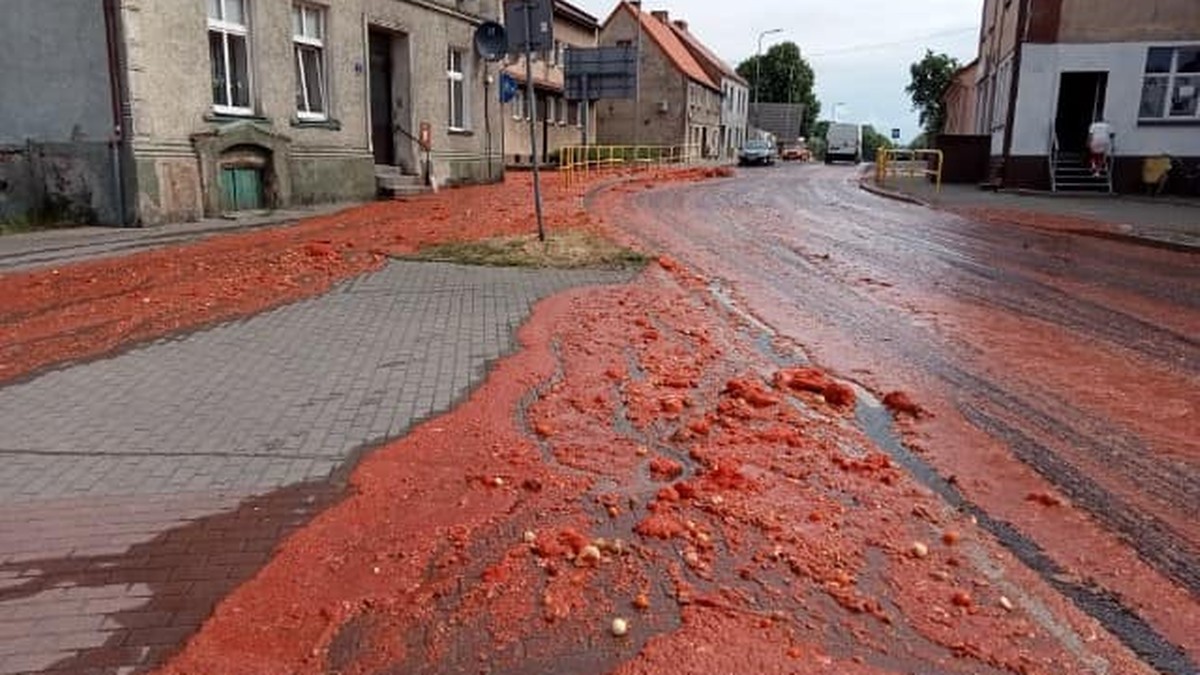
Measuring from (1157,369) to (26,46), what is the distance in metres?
16.1

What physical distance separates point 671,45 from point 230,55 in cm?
5419

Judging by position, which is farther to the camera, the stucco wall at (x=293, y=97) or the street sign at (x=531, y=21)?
the stucco wall at (x=293, y=97)

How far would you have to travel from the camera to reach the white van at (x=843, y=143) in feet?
224

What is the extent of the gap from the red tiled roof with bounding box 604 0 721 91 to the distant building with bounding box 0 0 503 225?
40914 mm

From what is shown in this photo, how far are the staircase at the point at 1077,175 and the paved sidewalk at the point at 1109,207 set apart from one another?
3.90 ft

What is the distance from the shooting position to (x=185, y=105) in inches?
581

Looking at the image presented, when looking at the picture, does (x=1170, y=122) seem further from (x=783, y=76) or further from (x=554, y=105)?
(x=783, y=76)

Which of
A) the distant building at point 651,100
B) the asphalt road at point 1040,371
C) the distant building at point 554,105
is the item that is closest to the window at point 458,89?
→ the asphalt road at point 1040,371

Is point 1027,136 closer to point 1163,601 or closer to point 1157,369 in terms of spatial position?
point 1157,369

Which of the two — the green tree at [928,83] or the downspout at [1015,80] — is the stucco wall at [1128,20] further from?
the green tree at [928,83]

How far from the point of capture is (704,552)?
12.5 feet

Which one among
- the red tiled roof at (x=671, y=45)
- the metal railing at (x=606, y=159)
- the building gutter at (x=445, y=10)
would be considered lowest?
the metal railing at (x=606, y=159)

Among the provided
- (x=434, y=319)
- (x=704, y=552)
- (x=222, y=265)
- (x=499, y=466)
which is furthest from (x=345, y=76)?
(x=704, y=552)

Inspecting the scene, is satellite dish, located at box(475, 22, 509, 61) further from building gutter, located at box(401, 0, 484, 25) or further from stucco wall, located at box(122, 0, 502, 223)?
building gutter, located at box(401, 0, 484, 25)
